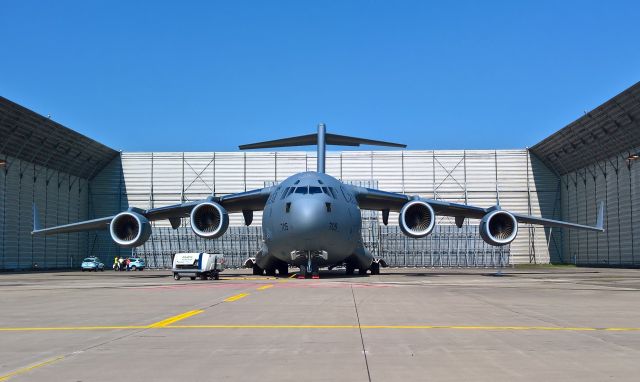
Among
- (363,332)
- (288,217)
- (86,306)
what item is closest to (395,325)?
(363,332)

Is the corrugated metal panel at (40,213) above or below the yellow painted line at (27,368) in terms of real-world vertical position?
above

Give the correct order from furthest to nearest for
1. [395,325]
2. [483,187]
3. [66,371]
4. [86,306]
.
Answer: [483,187]
[86,306]
[395,325]
[66,371]

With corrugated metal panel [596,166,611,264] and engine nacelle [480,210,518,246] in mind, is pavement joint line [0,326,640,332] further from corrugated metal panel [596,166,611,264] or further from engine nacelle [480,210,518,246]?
corrugated metal panel [596,166,611,264]

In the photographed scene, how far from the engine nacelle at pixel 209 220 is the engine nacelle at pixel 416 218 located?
7.58 metres

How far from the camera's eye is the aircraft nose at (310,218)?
23.6 m

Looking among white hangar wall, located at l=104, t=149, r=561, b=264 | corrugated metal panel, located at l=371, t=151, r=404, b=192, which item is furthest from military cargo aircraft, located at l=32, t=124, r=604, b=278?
corrugated metal panel, located at l=371, t=151, r=404, b=192

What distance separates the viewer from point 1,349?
22.8ft

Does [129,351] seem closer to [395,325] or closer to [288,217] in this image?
[395,325]

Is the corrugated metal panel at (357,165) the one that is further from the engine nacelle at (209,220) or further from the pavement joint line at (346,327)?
the pavement joint line at (346,327)

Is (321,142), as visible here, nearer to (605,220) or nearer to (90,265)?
(90,265)

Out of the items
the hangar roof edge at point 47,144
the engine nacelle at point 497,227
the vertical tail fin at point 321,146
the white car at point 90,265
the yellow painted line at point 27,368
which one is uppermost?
the hangar roof edge at point 47,144

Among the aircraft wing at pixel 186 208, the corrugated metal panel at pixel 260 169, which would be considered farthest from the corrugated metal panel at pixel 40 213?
the corrugated metal panel at pixel 260 169

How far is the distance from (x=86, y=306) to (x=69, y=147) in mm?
40293

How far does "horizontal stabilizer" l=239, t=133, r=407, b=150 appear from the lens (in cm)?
3119
